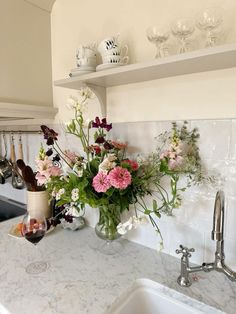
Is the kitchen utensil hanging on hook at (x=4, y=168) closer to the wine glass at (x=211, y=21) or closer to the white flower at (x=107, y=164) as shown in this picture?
the white flower at (x=107, y=164)

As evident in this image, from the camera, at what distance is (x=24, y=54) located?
1221 mm

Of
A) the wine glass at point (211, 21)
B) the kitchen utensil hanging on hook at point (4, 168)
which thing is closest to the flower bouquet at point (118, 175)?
the wine glass at point (211, 21)

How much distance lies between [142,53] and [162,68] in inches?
9.5

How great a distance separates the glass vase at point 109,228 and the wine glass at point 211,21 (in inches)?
27.1

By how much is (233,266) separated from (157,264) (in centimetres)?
27

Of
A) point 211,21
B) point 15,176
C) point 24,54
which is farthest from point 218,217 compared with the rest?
point 15,176

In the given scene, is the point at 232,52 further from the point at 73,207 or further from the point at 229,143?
the point at 73,207

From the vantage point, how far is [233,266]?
0.85m

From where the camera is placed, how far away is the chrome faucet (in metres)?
0.72

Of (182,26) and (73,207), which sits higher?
(182,26)

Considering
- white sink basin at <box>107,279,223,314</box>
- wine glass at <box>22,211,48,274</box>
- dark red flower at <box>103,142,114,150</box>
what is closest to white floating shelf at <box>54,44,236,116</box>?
dark red flower at <box>103,142,114,150</box>

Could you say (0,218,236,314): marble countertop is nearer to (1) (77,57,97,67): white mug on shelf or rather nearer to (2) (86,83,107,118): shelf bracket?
(2) (86,83,107,118): shelf bracket

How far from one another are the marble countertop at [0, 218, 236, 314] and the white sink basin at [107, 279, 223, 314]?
0.02 metres

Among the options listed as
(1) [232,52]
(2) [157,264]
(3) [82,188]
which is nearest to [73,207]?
(3) [82,188]
